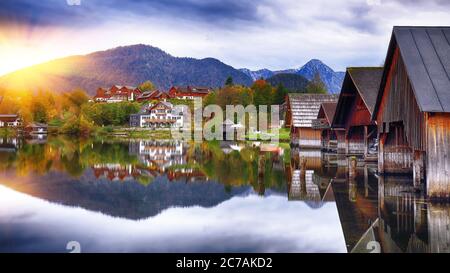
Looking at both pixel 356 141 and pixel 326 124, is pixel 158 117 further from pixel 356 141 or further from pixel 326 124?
pixel 356 141

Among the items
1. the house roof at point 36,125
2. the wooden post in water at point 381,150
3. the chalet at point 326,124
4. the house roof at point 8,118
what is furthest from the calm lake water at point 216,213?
the house roof at point 8,118

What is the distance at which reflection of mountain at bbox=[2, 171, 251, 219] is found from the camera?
1636 cm

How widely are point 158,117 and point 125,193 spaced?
306 feet

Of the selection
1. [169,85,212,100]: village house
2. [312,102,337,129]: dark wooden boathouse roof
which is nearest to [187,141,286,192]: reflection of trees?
[312,102,337,129]: dark wooden boathouse roof

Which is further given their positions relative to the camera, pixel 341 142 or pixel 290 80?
pixel 290 80

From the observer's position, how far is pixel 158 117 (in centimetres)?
11188

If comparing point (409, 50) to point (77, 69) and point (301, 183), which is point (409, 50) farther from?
point (77, 69)

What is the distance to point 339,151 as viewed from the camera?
4088cm

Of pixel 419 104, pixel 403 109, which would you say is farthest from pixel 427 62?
pixel 403 109

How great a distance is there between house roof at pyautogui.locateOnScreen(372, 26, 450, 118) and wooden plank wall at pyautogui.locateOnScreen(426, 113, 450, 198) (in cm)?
72

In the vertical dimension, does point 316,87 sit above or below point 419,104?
above

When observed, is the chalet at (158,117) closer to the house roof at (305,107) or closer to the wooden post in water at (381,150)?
the house roof at (305,107)

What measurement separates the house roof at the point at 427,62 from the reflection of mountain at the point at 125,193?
309 inches
